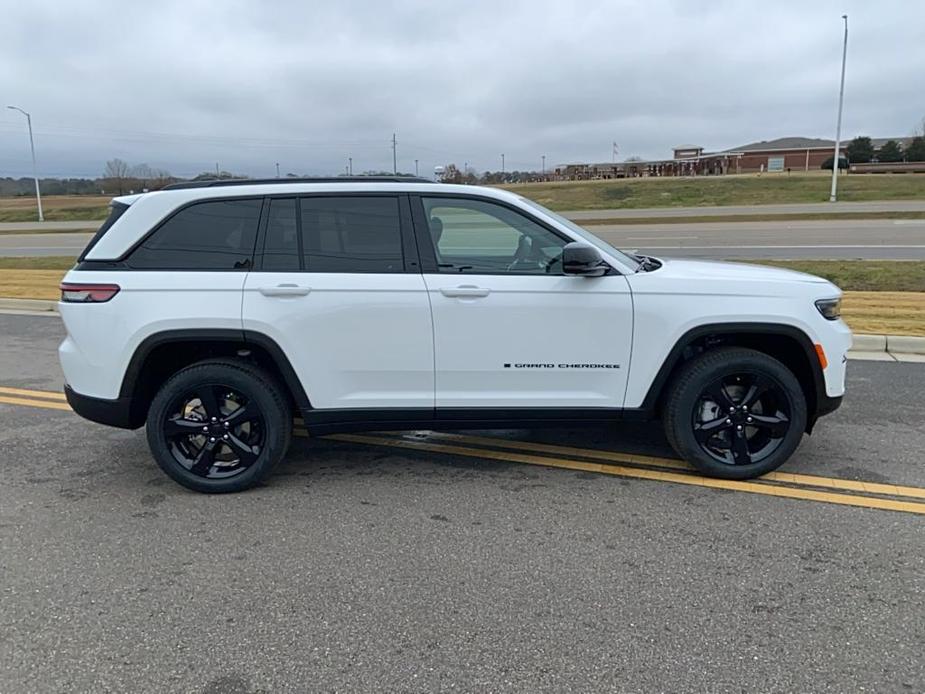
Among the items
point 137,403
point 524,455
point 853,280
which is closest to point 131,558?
point 137,403

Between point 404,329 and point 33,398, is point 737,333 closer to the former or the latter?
point 404,329

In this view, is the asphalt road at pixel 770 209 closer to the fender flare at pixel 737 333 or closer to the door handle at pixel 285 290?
the fender flare at pixel 737 333

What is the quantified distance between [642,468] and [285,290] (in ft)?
8.36

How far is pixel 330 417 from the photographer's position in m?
4.21

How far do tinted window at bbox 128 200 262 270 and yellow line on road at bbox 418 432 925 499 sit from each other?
2.02m

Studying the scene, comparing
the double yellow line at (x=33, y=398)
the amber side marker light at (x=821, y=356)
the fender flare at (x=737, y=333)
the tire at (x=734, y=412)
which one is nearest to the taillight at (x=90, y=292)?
the double yellow line at (x=33, y=398)

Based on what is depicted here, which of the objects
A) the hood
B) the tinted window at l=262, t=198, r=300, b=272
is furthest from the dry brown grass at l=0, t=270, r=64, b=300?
the hood

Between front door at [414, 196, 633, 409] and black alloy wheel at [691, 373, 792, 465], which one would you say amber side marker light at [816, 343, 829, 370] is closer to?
black alloy wheel at [691, 373, 792, 465]

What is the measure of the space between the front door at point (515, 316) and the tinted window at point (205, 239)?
1.07 metres

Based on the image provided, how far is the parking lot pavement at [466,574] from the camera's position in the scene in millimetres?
2617

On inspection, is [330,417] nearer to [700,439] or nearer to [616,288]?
[616,288]

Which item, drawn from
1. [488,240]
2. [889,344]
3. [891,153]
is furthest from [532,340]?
[891,153]

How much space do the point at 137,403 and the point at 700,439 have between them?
3.53 m

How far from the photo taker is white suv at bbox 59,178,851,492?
4.04 m
